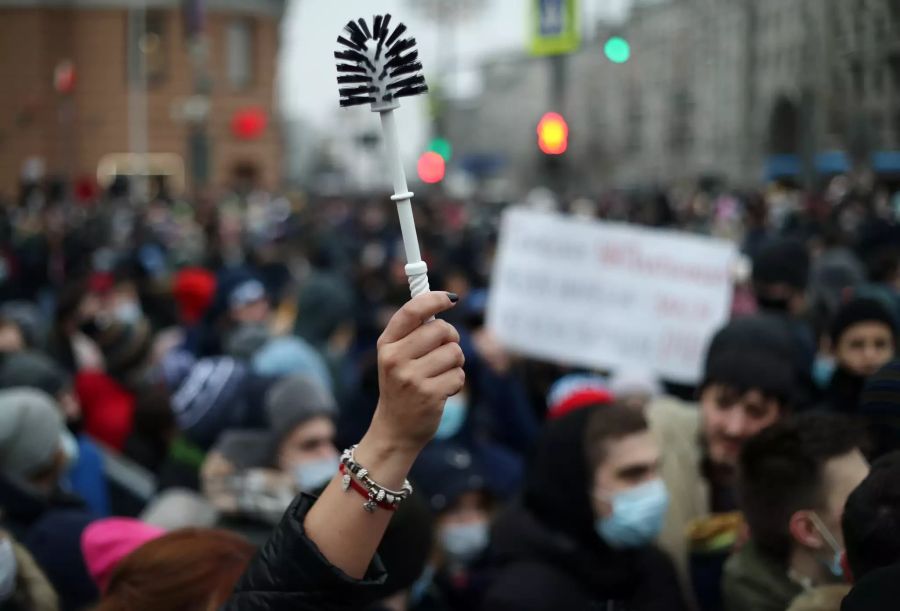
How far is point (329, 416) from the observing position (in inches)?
174

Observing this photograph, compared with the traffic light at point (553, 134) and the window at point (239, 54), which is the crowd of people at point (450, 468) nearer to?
the traffic light at point (553, 134)

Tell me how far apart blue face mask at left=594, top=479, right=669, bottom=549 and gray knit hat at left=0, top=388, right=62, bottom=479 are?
6.34 ft

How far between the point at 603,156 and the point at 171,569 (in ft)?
112

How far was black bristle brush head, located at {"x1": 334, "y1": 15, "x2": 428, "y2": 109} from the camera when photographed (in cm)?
189

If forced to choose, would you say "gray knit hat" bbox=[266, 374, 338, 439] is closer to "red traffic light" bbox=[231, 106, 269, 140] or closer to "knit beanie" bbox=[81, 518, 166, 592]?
"knit beanie" bbox=[81, 518, 166, 592]

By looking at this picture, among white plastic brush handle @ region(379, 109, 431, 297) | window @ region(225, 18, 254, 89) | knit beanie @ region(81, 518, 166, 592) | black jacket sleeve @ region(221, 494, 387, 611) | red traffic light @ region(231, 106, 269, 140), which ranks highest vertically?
window @ region(225, 18, 254, 89)

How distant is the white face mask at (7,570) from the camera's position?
2914 mm

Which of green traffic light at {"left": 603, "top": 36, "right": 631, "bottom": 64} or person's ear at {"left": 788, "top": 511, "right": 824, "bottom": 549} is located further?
green traffic light at {"left": 603, "top": 36, "right": 631, "bottom": 64}

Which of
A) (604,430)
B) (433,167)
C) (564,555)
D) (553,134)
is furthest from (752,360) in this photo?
(433,167)

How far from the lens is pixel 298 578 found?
201cm

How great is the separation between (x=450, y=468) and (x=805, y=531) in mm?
1929

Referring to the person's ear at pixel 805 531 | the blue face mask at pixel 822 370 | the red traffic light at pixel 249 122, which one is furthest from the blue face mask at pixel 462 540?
the red traffic light at pixel 249 122

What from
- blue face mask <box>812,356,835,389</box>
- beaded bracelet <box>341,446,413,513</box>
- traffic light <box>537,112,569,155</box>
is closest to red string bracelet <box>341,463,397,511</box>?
beaded bracelet <box>341,446,413,513</box>

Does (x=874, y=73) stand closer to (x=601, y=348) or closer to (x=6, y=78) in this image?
(x=601, y=348)
